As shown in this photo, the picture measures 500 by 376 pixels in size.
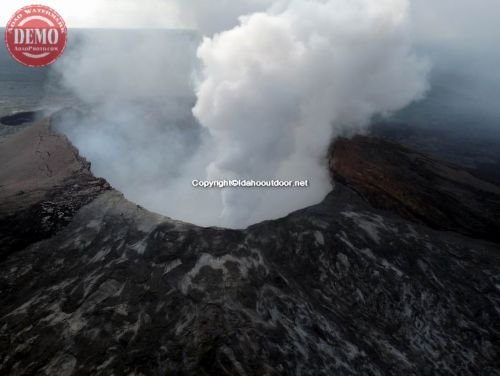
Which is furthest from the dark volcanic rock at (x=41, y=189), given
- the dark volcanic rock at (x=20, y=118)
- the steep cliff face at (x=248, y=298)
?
the dark volcanic rock at (x=20, y=118)

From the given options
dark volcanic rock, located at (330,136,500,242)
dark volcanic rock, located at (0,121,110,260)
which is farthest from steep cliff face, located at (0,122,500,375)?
dark volcanic rock, located at (330,136,500,242)

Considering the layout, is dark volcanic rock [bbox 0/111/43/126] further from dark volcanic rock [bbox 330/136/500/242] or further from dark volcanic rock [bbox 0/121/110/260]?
dark volcanic rock [bbox 330/136/500/242]

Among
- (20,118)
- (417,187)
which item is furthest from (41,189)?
(20,118)

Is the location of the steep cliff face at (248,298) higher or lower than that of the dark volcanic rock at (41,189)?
lower

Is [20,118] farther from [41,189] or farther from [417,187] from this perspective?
[417,187]

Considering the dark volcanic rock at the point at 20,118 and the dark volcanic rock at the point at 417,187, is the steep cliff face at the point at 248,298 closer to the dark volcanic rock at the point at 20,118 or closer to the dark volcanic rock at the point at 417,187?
the dark volcanic rock at the point at 417,187
